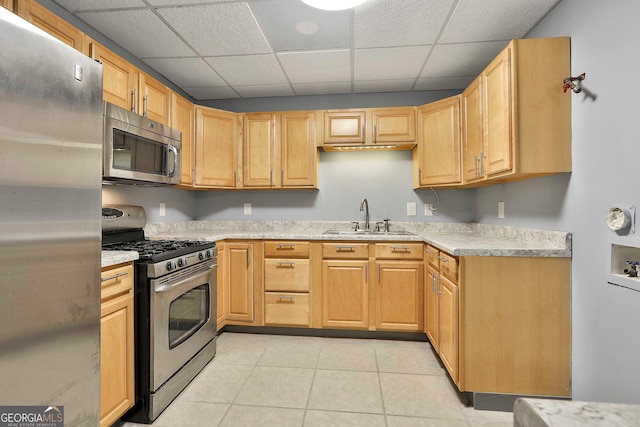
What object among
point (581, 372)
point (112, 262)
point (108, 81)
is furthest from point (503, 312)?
point (108, 81)

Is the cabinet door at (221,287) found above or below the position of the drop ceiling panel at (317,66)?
below

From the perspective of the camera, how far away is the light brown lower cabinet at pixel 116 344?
1.46 m

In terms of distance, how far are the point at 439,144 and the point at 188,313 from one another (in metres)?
2.55

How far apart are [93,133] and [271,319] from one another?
2.15 m

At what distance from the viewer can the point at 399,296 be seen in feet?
8.89

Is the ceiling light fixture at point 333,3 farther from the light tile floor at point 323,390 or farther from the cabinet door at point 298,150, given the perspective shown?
the light tile floor at point 323,390

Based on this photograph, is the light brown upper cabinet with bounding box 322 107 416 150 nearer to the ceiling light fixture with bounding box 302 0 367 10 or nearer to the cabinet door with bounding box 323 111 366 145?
the cabinet door with bounding box 323 111 366 145

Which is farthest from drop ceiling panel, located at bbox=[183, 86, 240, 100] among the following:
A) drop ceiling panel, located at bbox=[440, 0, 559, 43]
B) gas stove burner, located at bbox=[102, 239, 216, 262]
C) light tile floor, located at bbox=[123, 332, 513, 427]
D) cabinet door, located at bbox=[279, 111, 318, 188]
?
light tile floor, located at bbox=[123, 332, 513, 427]

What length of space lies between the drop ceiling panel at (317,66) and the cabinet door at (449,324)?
1951mm

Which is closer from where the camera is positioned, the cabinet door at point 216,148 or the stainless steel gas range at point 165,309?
the stainless steel gas range at point 165,309

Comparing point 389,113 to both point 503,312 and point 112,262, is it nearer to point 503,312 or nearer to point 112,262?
point 503,312

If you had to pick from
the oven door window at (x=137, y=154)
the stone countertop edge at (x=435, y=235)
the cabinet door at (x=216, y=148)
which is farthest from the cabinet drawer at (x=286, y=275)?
the oven door window at (x=137, y=154)

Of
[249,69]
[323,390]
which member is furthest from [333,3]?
[323,390]

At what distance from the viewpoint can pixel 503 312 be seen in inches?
70.6
